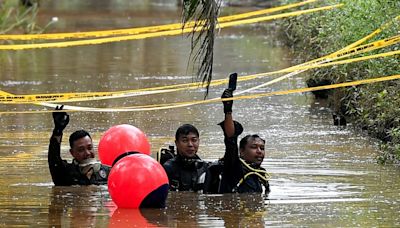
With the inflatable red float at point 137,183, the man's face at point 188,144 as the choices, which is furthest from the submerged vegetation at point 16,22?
the inflatable red float at point 137,183

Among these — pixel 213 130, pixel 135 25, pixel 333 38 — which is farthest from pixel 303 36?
pixel 135 25

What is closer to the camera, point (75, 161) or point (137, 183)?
point (137, 183)

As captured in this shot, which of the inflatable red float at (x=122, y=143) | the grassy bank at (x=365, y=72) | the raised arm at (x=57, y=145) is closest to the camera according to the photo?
the raised arm at (x=57, y=145)

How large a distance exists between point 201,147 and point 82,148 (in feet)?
10.4

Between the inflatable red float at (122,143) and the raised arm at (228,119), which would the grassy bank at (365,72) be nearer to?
the raised arm at (228,119)

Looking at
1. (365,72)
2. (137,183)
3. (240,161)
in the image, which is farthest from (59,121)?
(365,72)

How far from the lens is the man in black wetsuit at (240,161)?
34.8 feet

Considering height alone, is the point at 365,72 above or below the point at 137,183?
above

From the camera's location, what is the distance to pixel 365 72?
15.4m

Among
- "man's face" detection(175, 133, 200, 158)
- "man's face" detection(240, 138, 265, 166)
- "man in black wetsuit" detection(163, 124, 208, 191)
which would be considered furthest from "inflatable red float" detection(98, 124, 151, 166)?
"man's face" detection(240, 138, 265, 166)

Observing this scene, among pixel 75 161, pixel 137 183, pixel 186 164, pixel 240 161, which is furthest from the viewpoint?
pixel 75 161

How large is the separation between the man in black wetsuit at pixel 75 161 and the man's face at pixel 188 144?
95 cm

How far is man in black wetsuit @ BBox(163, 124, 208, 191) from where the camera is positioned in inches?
440

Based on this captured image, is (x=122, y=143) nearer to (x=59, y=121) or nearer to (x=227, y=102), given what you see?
(x=59, y=121)
